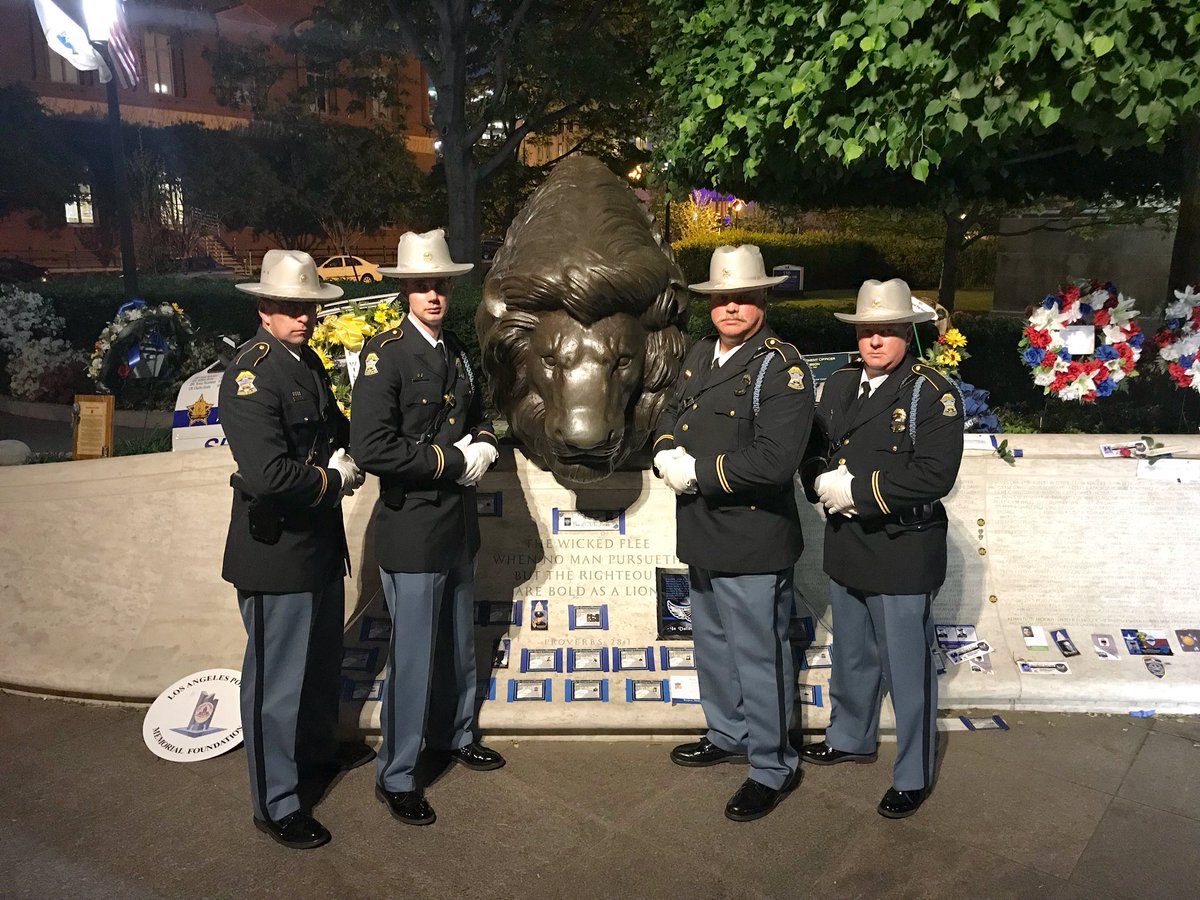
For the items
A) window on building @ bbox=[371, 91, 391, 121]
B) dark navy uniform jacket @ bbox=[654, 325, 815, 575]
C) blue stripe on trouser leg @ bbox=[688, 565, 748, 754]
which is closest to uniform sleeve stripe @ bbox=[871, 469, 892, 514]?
dark navy uniform jacket @ bbox=[654, 325, 815, 575]

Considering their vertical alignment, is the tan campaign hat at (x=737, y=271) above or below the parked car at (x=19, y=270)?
below

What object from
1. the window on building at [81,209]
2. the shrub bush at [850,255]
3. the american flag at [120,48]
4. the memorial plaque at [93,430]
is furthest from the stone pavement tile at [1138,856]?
the window on building at [81,209]

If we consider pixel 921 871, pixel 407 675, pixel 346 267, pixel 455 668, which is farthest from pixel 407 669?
pixel 346 267

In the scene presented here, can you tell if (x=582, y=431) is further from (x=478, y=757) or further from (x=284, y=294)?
(x=478, y=757)

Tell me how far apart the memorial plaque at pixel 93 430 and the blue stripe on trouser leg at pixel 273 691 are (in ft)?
8.85

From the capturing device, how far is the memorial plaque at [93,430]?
18.0ft

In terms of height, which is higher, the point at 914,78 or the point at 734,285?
the point at 914,78

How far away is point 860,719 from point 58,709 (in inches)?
152

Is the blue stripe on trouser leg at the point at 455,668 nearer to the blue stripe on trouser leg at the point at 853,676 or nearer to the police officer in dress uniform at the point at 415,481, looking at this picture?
the police officer in dress uniform at the point at 415,481

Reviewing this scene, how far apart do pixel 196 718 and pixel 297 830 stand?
1102 mm

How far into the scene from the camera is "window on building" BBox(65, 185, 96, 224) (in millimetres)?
21953

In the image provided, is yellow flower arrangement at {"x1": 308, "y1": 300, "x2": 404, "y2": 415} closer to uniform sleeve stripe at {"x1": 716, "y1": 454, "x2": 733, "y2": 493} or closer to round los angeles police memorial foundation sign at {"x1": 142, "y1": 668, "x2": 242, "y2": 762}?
round los angeles police memorial foundation sign at {"x1": 142, "y1": 668, "x2": 242, "y2": 762}

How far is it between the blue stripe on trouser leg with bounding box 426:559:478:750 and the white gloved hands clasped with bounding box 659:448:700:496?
92 centimetres

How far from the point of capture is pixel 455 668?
3.91m
